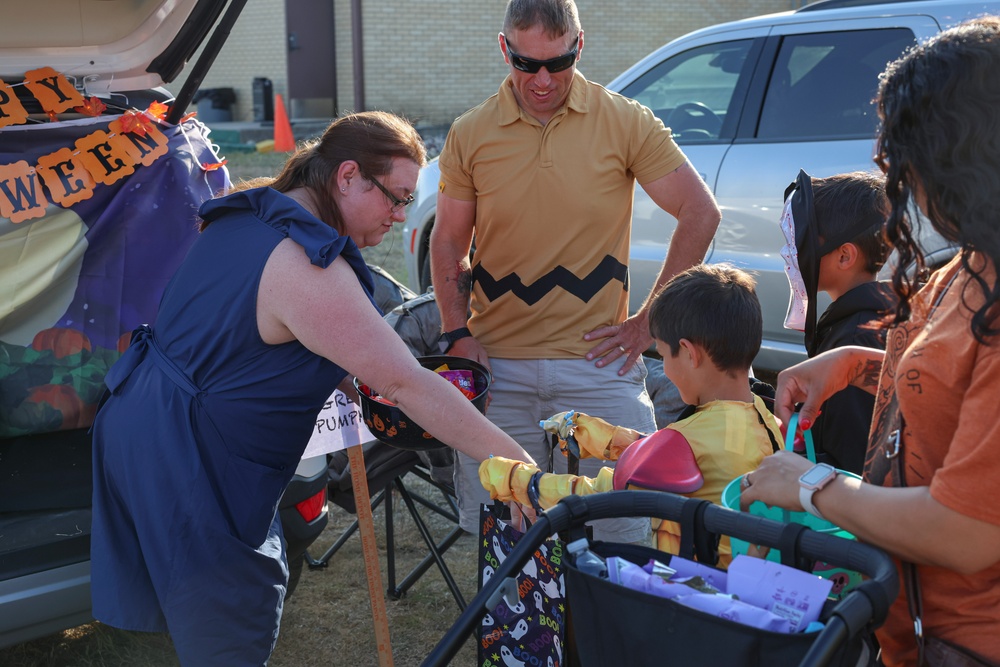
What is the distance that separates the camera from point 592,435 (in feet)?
7.38

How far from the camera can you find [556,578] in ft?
9.25

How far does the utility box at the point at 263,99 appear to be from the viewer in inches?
731

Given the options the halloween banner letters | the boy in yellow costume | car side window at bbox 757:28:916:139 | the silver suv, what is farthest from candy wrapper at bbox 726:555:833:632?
car side window at bbox 757:28:916:139

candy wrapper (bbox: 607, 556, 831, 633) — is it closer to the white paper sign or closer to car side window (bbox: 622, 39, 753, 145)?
the white paper sign

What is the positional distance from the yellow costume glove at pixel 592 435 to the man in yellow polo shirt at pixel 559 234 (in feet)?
2.90

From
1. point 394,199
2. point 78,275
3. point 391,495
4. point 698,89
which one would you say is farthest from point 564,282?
point 698,89

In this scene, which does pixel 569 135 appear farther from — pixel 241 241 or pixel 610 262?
pixel 241 241

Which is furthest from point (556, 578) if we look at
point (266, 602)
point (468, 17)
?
point (468, 17)

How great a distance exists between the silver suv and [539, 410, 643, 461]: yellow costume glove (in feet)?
9.90

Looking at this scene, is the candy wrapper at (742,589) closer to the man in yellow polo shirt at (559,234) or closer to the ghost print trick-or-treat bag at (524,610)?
the ghost print trick-or-treat bag at (524,610)

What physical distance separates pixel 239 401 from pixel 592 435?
819mm

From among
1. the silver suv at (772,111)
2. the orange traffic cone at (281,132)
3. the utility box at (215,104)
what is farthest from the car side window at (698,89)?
the utility box at (215,104)

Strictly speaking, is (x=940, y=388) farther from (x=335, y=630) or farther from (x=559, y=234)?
(x=335, y=630)

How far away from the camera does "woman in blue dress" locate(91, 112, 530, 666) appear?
7.22ft
